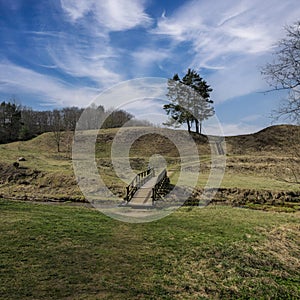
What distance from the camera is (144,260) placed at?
770 cm

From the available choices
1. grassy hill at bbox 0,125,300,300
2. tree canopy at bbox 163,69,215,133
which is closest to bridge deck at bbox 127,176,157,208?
grassy hill at bbox 0,125,300,300

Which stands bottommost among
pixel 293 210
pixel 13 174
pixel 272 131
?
pixel 293 210

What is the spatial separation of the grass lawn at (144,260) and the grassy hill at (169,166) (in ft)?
11.0

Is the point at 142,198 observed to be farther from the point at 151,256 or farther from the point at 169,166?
the point at 169,166

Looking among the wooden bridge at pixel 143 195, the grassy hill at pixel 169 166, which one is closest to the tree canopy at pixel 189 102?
the grassy hill at pixel 169 166

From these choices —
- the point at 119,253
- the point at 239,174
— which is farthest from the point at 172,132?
the point at 119,253

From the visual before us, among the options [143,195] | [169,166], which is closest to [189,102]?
[169,166]

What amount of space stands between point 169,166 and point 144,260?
3052 cm

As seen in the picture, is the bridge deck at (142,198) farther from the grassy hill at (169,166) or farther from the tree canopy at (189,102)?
the tree canopy at (189,102)

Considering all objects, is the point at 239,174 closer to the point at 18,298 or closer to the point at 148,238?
the point at 148,238

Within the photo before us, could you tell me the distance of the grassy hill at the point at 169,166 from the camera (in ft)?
73.5

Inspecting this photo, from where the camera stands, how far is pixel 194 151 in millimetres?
46625

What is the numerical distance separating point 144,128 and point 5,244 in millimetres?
47754

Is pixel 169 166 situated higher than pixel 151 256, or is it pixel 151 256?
pixel 169 166
